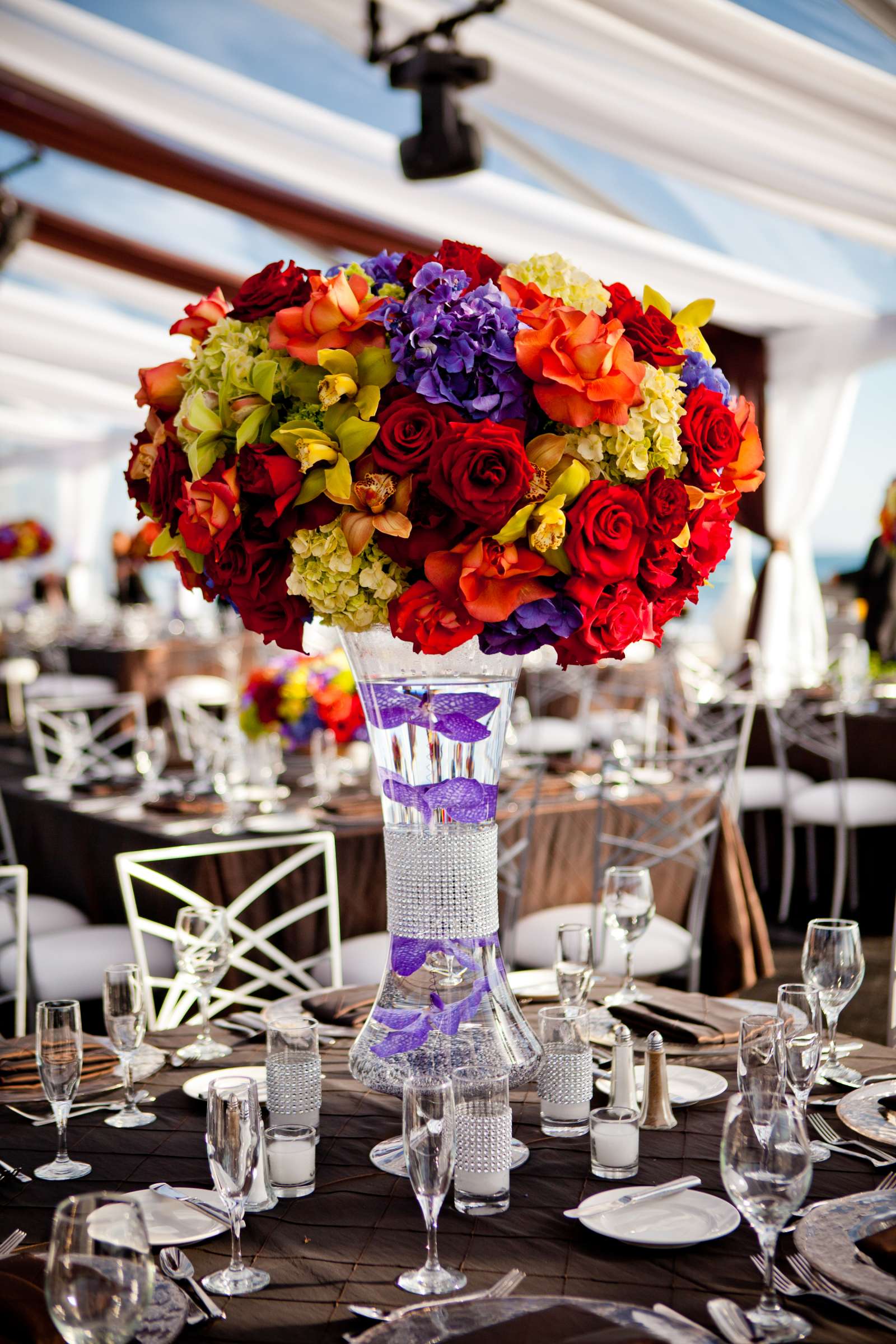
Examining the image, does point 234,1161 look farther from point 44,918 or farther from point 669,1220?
point 44,918

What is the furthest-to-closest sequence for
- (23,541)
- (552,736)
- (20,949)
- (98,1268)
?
(23,541) < (552,736) < (20,949) < (98,1268)

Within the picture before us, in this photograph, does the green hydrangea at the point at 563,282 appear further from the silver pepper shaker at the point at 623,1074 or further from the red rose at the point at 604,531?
the silver pepper shaker at the point at 623,1074

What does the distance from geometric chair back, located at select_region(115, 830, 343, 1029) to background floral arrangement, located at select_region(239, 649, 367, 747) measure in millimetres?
558

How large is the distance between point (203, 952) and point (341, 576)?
2.50 ft

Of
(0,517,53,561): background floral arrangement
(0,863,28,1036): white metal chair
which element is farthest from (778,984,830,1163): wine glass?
(0,517,53,561): background floral arrangement

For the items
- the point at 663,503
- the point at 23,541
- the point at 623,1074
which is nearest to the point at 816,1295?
the point at 623,1074

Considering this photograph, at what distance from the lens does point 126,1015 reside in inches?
67.0

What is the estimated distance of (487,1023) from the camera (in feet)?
4.97

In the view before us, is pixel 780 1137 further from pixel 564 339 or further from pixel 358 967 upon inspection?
pixel 358 967

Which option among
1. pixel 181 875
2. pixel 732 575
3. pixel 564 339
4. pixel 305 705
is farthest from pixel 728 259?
pixel 564 339

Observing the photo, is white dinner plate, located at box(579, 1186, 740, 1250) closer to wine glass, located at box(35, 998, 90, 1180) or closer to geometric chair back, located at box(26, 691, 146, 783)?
wine glass, located at box(35, 998, 90, 1180)

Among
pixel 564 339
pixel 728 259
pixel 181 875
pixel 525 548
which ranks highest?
pixel 728 259

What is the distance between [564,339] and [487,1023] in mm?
750

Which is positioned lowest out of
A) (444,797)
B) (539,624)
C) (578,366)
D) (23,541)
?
(444,797)
